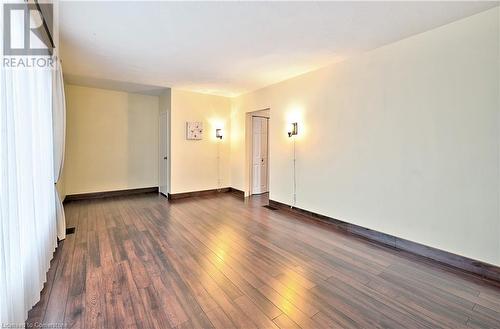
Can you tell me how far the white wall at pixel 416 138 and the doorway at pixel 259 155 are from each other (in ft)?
7.32

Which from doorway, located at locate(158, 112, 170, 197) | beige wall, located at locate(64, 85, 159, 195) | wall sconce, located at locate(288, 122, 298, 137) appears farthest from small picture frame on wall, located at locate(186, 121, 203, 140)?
wall sconce, located at locate(288, 122, 298, 137)

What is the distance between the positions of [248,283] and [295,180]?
8.98 feet

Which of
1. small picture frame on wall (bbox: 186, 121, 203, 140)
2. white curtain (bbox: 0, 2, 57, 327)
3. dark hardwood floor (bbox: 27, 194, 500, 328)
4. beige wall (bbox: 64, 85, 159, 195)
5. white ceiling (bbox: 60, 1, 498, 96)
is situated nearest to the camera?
white curtain (bbox: 0, 2, 57, 327)

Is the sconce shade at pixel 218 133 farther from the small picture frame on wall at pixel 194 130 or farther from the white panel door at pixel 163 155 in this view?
the white panel door at pixel 163 155

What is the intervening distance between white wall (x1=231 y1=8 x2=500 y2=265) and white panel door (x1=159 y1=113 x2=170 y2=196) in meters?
3.62

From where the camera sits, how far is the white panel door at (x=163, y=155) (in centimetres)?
610

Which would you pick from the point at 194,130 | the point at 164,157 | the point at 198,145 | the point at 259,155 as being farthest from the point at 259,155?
the point at 164,157

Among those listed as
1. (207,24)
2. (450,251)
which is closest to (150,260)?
(207,24)

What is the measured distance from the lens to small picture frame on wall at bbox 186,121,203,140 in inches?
236

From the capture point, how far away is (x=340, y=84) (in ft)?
12.5

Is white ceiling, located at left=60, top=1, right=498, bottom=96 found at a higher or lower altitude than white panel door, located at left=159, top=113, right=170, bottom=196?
higher

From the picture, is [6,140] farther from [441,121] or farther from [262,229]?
[441,121]

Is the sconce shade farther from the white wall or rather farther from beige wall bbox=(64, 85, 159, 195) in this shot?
the white wall

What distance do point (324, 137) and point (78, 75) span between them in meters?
4.94
